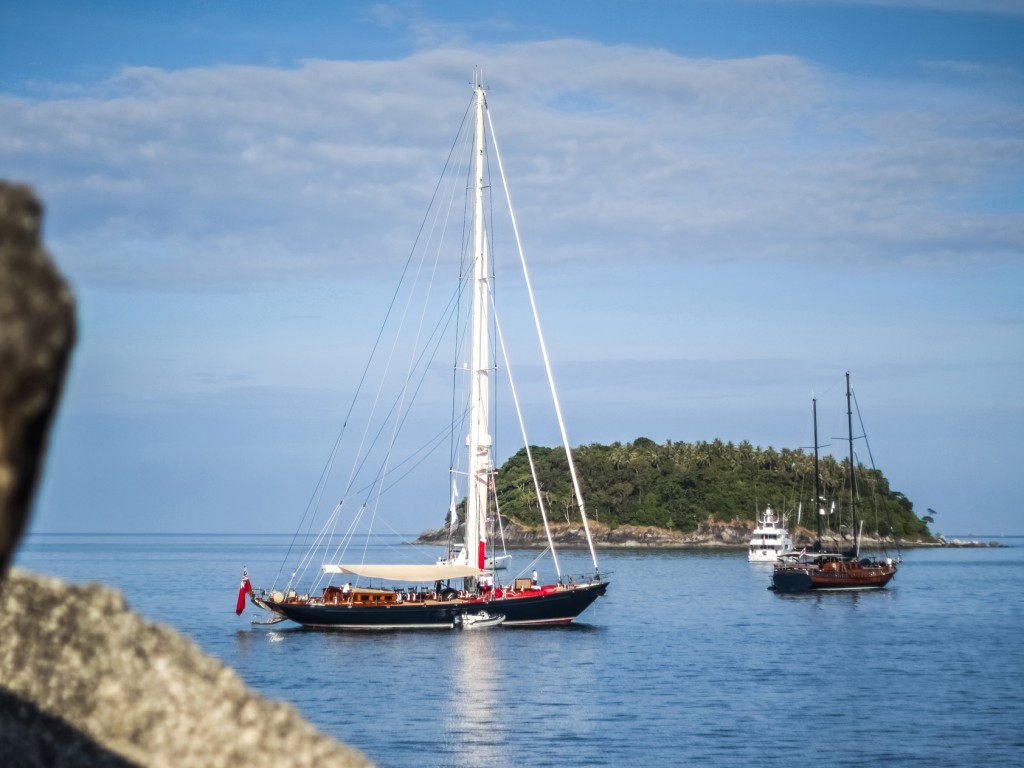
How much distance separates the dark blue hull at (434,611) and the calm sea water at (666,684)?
83 centimetres

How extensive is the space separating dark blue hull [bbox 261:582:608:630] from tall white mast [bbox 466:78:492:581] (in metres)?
2.40

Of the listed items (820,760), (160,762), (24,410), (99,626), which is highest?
(24,410)

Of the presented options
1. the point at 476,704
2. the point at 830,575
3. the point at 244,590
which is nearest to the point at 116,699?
the point at 476,704

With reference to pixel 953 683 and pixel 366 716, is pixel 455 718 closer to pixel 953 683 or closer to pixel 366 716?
pixel 366 716

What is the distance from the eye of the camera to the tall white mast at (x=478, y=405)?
59.5 metres

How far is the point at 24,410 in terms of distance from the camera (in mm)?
3188

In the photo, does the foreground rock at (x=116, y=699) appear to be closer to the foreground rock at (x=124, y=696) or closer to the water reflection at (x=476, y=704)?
the foreground rock at (x=124, y=696)

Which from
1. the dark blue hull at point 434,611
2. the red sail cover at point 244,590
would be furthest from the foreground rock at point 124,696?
the red sail cover at point 244,590

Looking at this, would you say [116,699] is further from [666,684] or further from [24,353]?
[666,684]

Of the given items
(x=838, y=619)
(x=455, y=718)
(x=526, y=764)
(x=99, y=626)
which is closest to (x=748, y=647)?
(x=838, y=619)

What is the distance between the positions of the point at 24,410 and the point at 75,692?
4.07 m

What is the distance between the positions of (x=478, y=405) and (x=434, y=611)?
34.2 ft

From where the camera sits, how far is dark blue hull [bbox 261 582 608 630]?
5847 cm

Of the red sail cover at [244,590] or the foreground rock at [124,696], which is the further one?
the red sail cover at [244,590]
